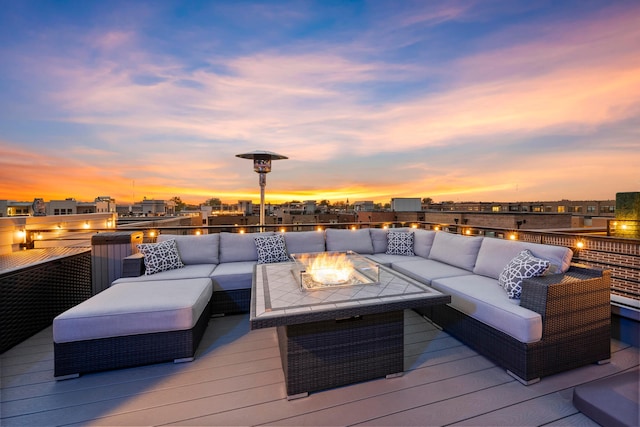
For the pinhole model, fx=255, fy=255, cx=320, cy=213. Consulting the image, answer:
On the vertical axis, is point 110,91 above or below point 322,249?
above

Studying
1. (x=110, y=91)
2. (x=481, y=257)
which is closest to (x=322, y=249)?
(x=481, y=257)

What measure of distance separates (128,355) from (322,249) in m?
2.73

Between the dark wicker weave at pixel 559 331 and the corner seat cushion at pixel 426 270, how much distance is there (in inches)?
32.6

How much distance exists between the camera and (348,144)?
723 centimetres

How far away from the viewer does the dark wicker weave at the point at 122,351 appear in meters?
1.91

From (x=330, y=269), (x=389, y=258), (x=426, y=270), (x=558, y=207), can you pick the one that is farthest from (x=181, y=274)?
(x=558, y=207)

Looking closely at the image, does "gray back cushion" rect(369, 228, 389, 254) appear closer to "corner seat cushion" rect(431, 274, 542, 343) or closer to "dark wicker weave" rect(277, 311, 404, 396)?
"corner seat cushion" rect(431, 274, 542, 343)

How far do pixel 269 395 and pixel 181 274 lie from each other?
1.96m

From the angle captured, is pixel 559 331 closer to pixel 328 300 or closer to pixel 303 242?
pixel 328 300

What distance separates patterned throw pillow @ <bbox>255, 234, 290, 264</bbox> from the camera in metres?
3.72

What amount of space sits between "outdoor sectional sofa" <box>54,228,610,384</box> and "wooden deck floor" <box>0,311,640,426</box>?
0.20 meters

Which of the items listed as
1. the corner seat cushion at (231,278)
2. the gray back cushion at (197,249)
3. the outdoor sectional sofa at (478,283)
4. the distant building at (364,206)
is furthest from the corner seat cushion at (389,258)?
the distant building at (364,206)

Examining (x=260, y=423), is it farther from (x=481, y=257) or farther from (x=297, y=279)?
(x=481, y=257)

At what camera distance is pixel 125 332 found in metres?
2.00
